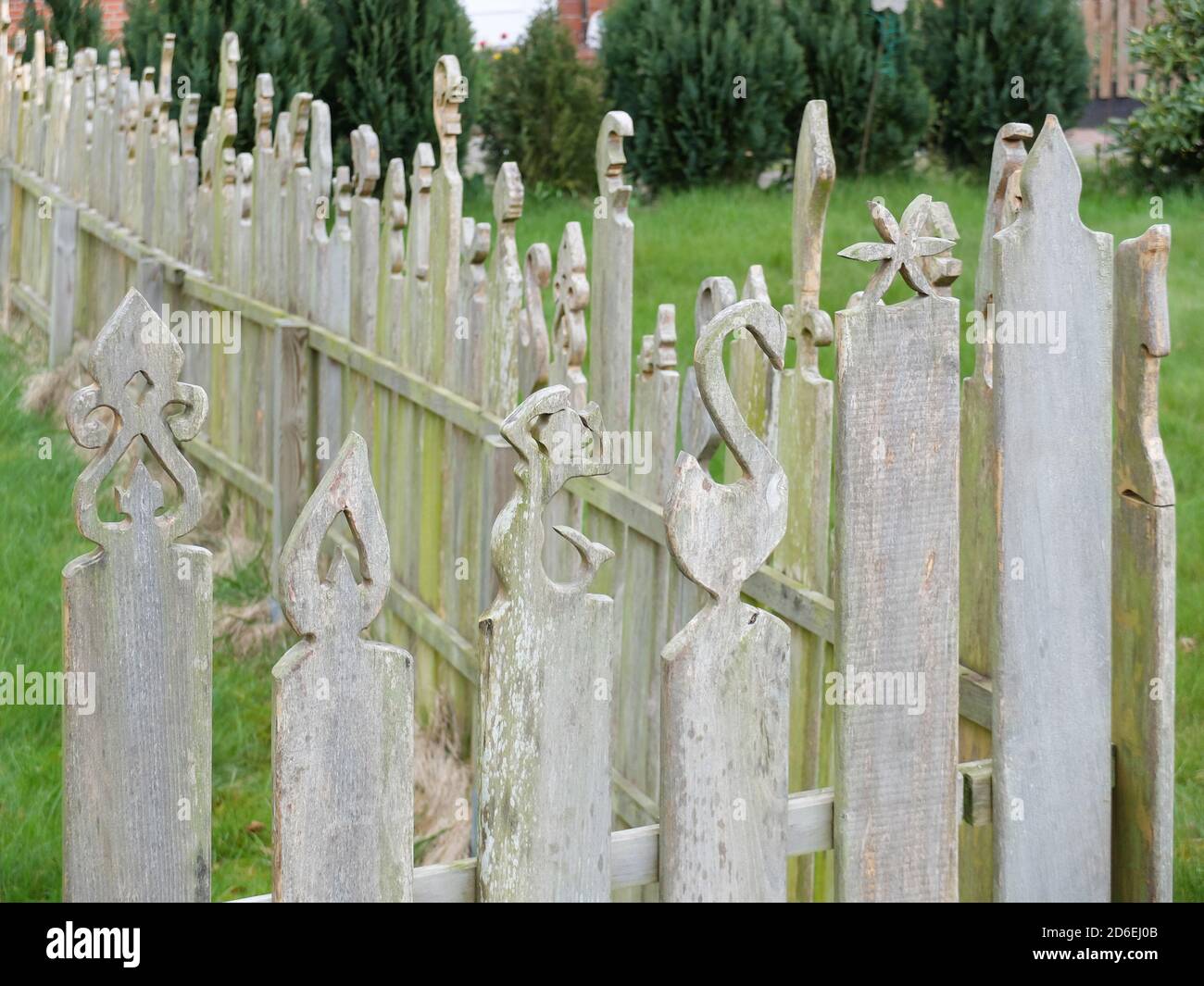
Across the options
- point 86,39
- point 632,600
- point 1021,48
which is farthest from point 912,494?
point 86,39

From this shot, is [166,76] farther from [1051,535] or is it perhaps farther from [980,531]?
[1051,535]

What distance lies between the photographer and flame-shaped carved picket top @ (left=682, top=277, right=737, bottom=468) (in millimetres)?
2748

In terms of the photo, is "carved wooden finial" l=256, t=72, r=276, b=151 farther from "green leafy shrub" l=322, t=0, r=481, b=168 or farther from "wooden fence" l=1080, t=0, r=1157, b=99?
"wooden fence" l=1080, t=0, r=1157, b=99

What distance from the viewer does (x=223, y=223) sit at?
6.03 meters

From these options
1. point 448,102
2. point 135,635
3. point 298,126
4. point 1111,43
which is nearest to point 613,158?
point 448,102

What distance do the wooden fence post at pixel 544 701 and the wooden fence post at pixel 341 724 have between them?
4.1 inches

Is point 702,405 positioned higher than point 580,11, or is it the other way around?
point 580,11

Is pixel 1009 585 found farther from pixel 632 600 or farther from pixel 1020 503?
pixel 632 600

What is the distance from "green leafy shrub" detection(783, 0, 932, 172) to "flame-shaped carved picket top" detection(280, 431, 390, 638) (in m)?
9.60

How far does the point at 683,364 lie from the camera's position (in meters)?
7.00

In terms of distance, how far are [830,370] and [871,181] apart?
4729 mm

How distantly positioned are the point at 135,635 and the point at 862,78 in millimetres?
9876

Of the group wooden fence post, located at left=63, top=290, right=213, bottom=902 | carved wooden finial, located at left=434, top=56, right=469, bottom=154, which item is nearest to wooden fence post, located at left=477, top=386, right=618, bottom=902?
wooden fence post, located at left=63, top=290, right=213, bottom=902

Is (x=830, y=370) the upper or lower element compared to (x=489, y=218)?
lower
